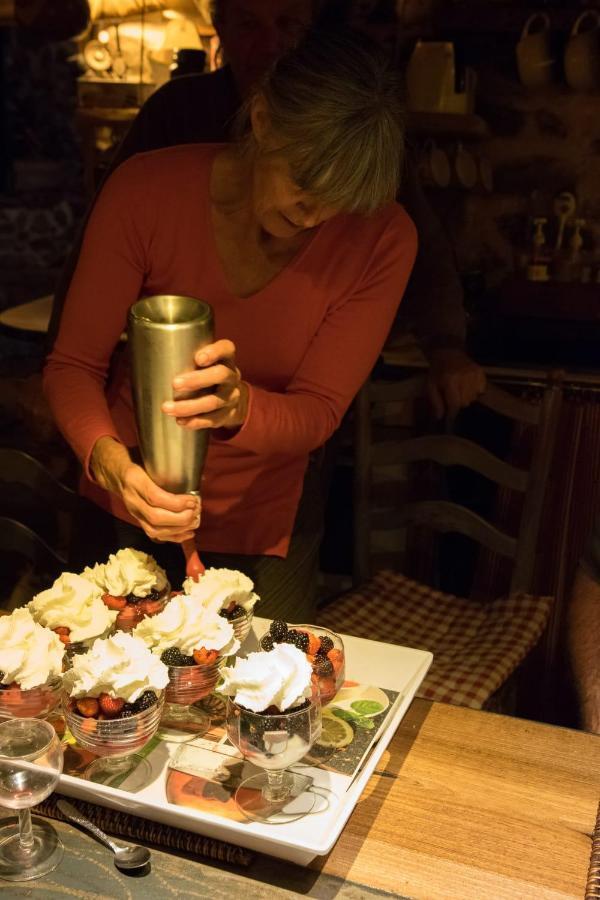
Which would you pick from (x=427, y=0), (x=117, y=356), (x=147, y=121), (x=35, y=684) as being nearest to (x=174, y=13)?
(x=427, y=0)

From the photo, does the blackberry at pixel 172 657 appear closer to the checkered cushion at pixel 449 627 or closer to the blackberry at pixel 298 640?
the blackberry at pixel 298 640

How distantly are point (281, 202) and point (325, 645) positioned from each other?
64 cm

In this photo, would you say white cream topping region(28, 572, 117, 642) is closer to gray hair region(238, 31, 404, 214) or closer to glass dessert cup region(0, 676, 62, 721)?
glass dessert cup region(0, 676, 62, 721)

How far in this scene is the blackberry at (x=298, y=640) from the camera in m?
1.34

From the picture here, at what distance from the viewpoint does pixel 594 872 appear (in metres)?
1.15

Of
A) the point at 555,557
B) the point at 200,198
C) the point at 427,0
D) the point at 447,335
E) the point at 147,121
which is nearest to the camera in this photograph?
the point at 200,198

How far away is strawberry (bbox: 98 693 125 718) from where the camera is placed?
1194mm

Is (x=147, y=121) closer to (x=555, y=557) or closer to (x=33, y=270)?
(x=555, y=557)

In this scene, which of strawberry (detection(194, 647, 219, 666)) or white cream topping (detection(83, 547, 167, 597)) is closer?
strawberry (detection(194, 647, 219, 666))

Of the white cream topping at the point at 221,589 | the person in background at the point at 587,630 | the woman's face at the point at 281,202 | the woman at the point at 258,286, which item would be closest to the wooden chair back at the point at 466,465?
the person in background at the point at 587,630

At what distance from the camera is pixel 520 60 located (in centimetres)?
378

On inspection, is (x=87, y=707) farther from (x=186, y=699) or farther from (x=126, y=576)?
(x=126, y=576)

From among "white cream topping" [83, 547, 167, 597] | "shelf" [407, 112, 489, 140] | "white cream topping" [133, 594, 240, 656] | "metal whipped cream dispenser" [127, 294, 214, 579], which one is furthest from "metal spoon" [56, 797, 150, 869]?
"shelf" [407, 112, 489, 140]

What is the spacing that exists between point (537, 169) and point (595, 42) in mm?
548
